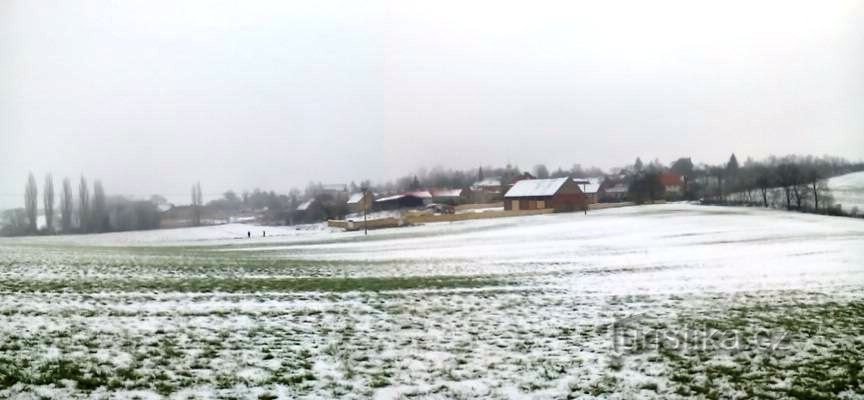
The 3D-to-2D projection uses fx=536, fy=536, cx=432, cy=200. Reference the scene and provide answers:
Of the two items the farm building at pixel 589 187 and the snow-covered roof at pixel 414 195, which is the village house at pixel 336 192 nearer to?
the snow-covered roof at pixel 414 195

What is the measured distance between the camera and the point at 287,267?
18953mm

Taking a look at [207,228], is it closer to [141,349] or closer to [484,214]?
[484,214]

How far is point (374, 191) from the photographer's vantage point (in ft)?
190

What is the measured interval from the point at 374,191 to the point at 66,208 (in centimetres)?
3929

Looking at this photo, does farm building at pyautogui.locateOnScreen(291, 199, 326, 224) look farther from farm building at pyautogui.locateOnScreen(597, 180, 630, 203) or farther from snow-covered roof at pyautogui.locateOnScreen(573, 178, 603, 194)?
farm building at pyautogui.locateOnScreen(597, 180, 630, 203)

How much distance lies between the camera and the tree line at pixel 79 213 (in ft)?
52.5

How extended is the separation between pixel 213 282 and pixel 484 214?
132ft

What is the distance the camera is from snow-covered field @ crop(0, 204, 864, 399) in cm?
627

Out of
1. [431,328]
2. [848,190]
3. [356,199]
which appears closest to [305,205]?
[356,199]

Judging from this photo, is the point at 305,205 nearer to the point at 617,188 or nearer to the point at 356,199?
the point at 356,199

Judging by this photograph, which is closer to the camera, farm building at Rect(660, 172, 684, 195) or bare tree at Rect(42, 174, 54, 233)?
bare tree at Rect(42, 174, 54, 233)

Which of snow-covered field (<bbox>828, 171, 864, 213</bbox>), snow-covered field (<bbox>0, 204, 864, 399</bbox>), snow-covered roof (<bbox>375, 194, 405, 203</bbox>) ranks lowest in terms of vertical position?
snow-covered field (<bbox>0, 204, 864, 399</bbox>)

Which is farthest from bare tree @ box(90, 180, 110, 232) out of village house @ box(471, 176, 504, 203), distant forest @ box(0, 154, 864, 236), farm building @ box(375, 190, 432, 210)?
village house @ box(471, 176, 504, 203)

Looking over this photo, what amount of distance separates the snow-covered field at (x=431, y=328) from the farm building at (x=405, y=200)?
38987 mm
